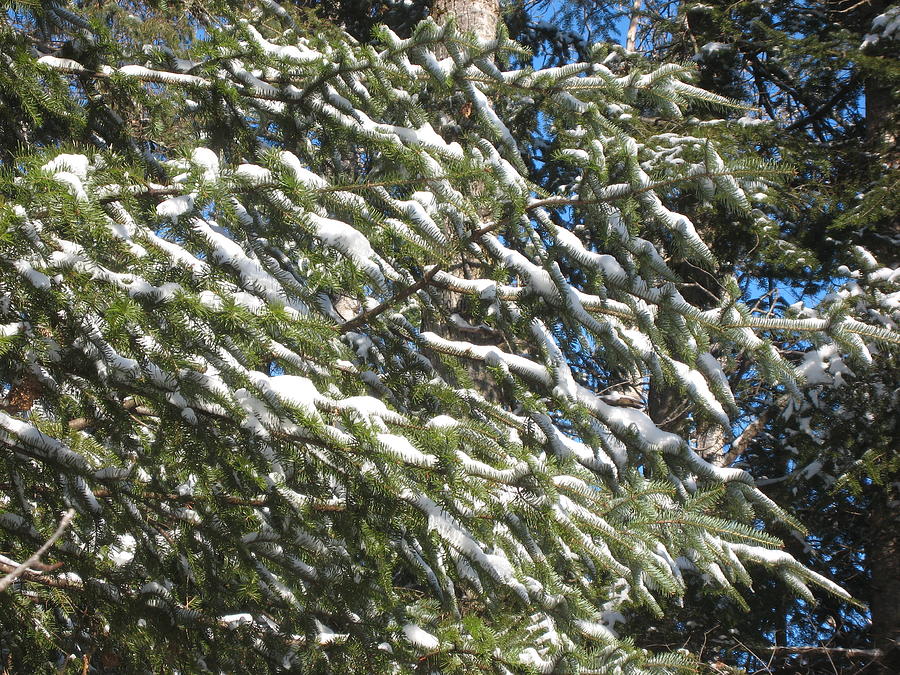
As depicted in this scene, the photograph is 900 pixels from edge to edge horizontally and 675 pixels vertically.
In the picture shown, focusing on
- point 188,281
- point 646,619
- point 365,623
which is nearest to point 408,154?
point 188,281

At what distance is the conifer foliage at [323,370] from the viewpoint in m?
2.29

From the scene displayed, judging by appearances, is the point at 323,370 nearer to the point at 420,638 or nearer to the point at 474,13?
the point at 420,638

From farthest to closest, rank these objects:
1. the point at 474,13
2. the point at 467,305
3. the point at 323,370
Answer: the point at 474,13
the point at 467,305
the point at 323,370

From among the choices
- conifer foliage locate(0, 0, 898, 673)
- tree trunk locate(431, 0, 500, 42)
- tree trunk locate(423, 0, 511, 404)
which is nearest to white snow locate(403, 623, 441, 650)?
conifer foliage locate(0, 0, 898, 673)

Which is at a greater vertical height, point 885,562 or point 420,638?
point 885,562

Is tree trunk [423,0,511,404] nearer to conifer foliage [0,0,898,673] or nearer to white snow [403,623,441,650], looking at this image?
conifer foliage [0,0,898,673]

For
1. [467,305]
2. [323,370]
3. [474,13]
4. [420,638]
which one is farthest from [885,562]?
[474,13]

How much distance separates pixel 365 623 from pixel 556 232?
1.78 metres

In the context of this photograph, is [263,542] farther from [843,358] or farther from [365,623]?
[843,358]

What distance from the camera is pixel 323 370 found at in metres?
2.87

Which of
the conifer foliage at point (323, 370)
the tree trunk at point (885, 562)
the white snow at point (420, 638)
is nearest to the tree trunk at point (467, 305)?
the conifer foliage at point (323, 370)

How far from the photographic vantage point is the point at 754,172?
8.53 ft

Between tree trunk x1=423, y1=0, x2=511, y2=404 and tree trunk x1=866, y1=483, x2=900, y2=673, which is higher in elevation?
tree trunk x1=423, y1=0, x2=511, y2=404

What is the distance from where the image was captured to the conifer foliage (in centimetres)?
229
